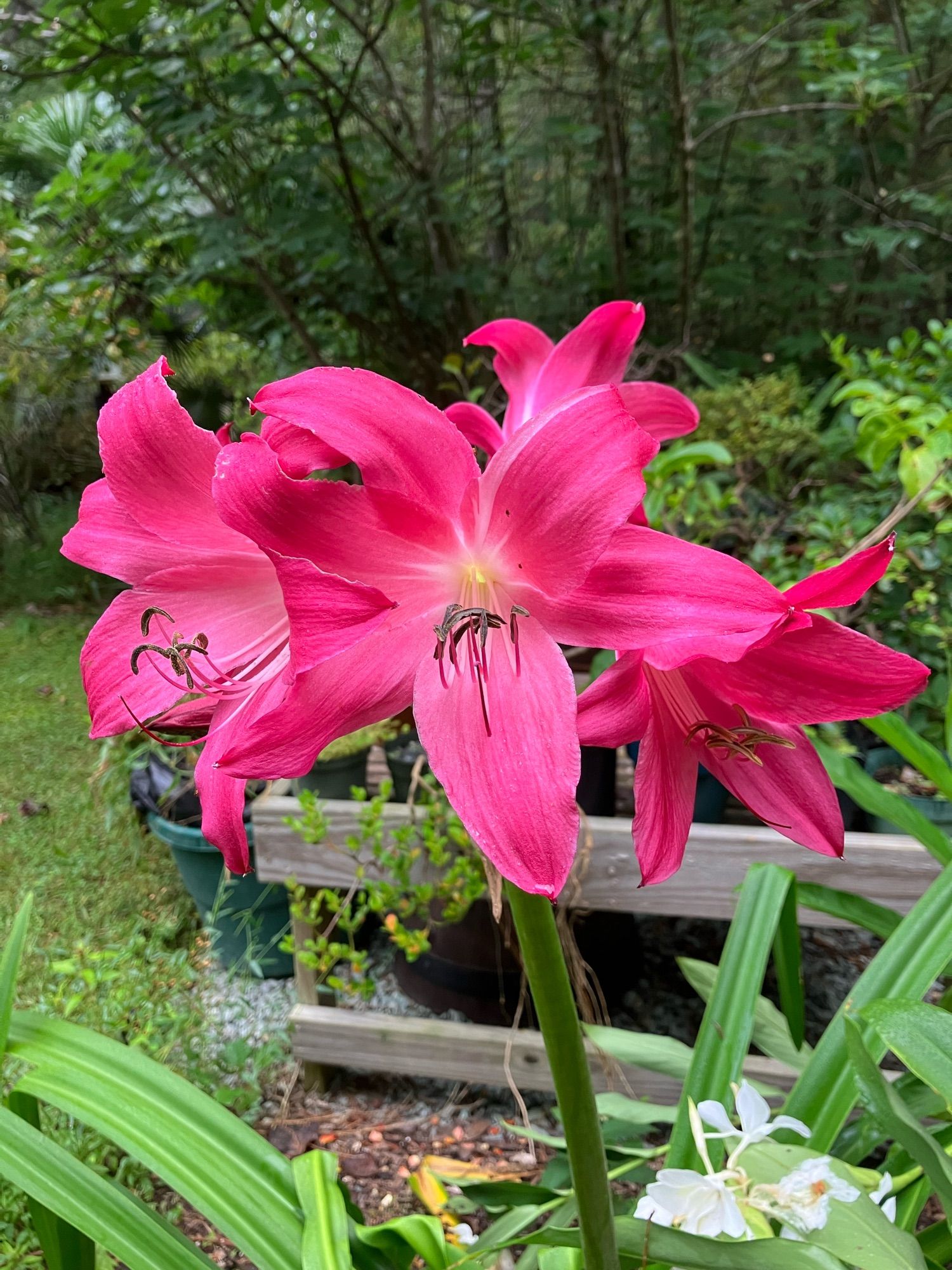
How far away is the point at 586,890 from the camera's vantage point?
4.96 ft

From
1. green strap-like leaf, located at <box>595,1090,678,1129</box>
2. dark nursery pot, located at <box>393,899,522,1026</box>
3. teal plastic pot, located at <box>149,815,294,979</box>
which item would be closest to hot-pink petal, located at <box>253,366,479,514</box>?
green strap-like leaf, located at <box>595,1090,678,1129</box>

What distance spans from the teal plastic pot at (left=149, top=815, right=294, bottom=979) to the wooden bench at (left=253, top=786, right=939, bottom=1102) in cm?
34

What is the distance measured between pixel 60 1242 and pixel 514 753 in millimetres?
783

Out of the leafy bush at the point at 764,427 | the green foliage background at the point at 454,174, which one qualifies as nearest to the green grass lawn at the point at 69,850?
the green foliage background at the point at 454,174

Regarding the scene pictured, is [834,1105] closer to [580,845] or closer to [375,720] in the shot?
[580,845]

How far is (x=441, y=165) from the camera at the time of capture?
303 centimetres

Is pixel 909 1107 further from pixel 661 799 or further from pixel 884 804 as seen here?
pixel 661 799

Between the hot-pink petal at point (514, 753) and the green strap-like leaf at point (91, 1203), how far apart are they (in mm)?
580

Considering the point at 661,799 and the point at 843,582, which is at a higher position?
the point at 843,582

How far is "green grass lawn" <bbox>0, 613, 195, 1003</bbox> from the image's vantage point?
2176mm

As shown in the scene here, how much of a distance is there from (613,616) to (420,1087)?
5.85ft

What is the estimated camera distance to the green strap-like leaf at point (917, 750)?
3.59 feet

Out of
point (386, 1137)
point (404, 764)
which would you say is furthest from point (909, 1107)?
point (386, 1137)

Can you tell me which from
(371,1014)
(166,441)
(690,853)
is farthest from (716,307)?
(166,441)
